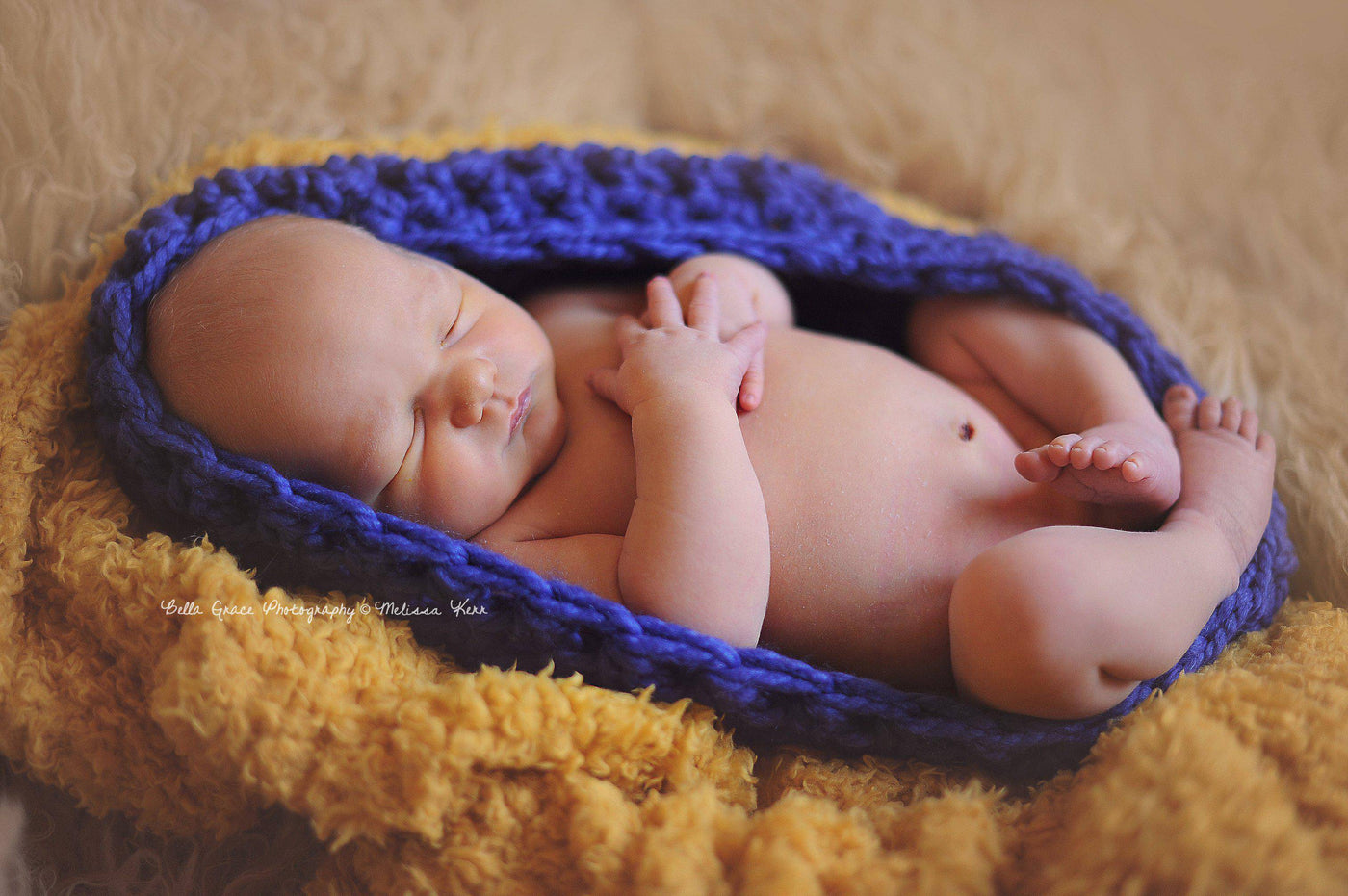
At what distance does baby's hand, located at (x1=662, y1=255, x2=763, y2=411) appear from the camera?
1076 millimetres

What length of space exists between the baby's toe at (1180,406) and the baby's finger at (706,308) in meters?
0.58

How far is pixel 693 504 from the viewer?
0.90 m

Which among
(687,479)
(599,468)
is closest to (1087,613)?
(687,479)

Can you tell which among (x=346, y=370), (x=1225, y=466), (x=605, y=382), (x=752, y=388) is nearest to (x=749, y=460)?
(x=752, y=388)

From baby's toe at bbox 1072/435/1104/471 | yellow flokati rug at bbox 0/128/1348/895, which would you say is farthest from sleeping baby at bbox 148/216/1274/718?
yellow flokati rug at bbox 0/128/1348/895

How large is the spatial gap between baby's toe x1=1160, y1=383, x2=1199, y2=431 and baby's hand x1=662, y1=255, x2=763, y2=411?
0.53 metres

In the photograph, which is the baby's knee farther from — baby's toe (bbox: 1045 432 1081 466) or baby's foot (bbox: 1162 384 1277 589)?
baby's foot (bbox: 1162 384 1277 589)

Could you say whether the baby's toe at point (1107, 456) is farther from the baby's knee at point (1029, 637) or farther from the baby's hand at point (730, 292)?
the baby's hand at point (730, 292)

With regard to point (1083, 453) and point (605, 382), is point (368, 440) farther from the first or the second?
point (1083, 453)

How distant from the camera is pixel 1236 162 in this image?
59.2 inches

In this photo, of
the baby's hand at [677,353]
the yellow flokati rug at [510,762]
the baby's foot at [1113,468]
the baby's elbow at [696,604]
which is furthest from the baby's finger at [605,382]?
the baby's foot at [1113,468]

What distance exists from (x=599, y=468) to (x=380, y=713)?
0.37 m

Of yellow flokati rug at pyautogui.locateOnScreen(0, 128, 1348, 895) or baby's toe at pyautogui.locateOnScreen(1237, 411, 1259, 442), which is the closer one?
yellow flokati rug at pyautogui.locateOnScreen(0, 128, 1348, 895)

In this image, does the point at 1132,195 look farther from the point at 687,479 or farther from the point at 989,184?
the point at 687,479
